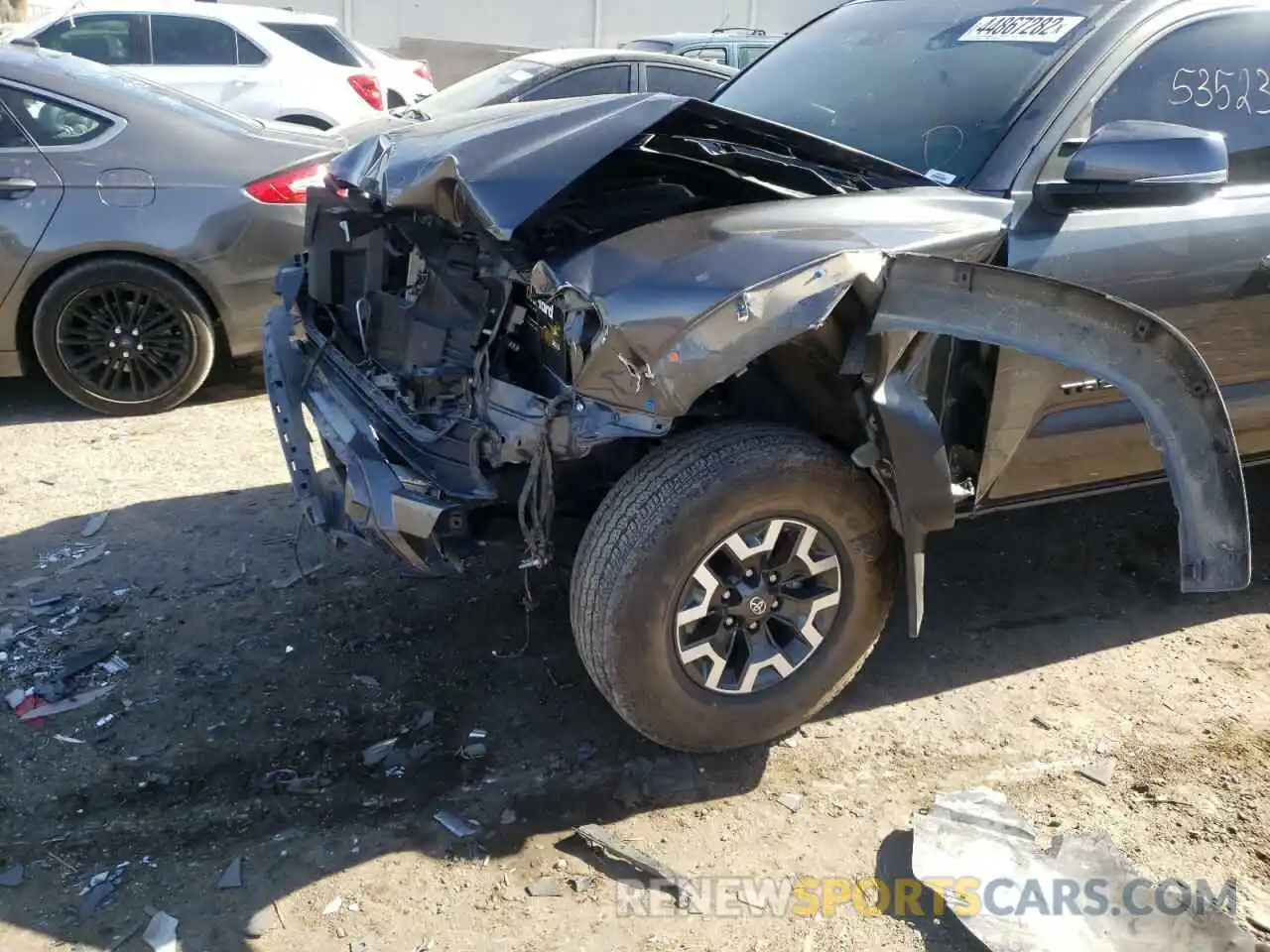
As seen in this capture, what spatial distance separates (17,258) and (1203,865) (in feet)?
16.9

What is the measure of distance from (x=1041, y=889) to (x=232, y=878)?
1.91 m

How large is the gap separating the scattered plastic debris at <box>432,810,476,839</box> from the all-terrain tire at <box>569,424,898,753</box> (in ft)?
1.56

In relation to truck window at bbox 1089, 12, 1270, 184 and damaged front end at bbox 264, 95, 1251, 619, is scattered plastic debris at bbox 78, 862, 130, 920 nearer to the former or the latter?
damaged front end at bbox 264, 95, 1251, 619

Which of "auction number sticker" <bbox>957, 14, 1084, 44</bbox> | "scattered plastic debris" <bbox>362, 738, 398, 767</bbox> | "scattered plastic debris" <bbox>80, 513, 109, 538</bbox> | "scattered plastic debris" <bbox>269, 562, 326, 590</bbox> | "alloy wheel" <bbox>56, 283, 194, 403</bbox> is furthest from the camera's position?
"alloy wheel" <bbox>56, 283, 194, 403</bbox>

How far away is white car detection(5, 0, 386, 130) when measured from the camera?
10.3 m

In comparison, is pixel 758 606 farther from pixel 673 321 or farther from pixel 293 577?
pixel 293 577

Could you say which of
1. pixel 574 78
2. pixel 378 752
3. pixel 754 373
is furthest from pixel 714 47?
pixel 378 752

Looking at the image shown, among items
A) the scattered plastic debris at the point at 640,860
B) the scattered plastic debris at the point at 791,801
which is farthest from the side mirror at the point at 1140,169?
the scattered plastic debris at the point at 640,860

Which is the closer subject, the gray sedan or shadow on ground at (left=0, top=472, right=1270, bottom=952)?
shadow on ground at (left=0, top=472, right=1270, bottom=952)

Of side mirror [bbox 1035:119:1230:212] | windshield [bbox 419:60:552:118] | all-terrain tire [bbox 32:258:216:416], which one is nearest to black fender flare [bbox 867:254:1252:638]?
side mirror [bbox 1035:119:1230:212]

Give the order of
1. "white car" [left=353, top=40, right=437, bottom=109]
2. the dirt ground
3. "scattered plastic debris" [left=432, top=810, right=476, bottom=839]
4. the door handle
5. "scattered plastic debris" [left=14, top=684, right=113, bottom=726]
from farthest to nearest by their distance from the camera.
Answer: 1. "white car" [left=353, top=40, right=437, bottom=109]
2. the door handle
3. "scattered plastic debris" [left=14, top=684, right=113, bottom=726]
4. "scattered plastic debris" [left=432, top=810, right=476, bottom=839]
5. the dirt ground

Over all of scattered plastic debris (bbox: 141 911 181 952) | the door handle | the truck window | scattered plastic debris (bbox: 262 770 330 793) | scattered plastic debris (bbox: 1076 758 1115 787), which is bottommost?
scattered plastic debris (bbox: 141 911 181 952)

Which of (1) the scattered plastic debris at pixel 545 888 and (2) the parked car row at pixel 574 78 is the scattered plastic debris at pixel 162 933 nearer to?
(1) the scattered plastic debris at pixel 545 888

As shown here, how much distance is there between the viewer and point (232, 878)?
8.37 feet
